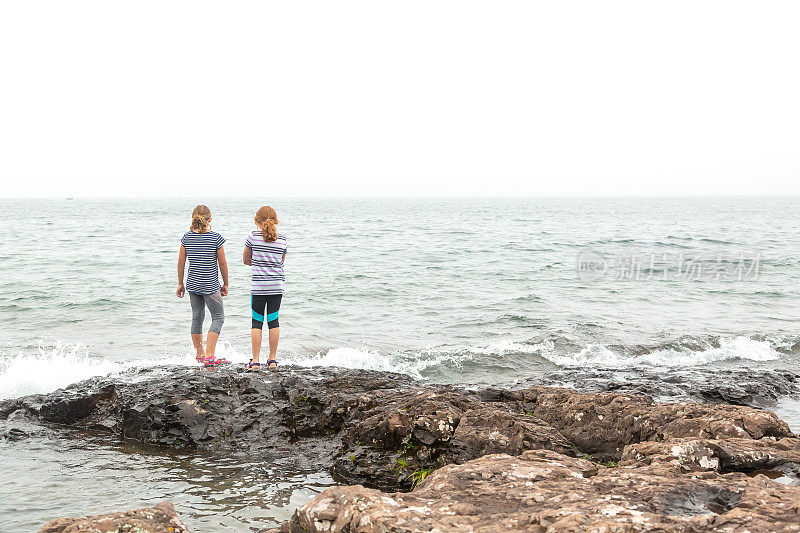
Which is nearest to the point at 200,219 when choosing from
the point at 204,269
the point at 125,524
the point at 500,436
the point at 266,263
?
the point at 204,269

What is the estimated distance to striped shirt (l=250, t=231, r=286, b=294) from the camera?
678 cm

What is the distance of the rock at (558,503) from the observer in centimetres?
244

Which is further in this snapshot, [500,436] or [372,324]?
[372,324]

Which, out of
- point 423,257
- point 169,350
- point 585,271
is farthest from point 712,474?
point 423,257

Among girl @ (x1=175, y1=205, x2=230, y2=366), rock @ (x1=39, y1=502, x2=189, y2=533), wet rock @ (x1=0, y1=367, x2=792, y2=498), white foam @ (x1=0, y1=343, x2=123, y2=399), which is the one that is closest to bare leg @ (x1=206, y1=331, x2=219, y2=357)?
girl @ (x1=175, y1=205, x2=230, y2=366)

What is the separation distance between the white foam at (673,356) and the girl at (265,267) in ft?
15.4

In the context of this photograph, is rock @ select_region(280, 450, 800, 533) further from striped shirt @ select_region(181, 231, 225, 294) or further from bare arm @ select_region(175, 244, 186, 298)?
bare arm @ select_region(175, 244, 186, 298)

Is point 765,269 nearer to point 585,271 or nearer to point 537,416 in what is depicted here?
point 585,271

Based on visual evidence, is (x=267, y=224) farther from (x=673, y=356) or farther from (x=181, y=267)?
(x=673, y=356)

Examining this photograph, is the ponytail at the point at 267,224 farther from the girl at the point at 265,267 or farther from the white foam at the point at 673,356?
the white foam at the point at 673,356

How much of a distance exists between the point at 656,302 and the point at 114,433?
503 inches

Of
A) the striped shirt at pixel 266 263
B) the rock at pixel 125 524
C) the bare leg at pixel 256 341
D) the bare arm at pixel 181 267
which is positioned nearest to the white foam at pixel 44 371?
the bare arm at pixel 181 267

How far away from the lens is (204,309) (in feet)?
23.9

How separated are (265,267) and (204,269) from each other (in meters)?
0.80
